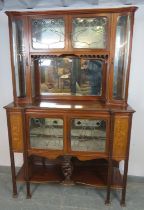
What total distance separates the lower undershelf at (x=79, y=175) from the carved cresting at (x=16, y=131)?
40 centimetres

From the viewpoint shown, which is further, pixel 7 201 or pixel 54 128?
pixel 7 201

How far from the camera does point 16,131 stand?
193 centimetres

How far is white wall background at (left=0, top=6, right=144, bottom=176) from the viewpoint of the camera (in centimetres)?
203

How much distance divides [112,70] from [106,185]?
1.18 metres

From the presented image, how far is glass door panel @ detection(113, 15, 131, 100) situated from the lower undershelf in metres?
0.90

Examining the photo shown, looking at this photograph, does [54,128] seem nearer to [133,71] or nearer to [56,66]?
[56,66]

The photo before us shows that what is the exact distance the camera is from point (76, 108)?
1817mm

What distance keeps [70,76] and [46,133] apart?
681mm

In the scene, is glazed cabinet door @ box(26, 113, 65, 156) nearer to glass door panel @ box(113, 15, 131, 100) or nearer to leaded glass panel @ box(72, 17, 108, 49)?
glass door panel @ box(113, 15, 131, 100)

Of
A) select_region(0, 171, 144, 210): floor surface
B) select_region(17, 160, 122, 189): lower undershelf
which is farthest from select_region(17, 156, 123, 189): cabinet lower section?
select_region(0, 171, 144, 210): floor surface

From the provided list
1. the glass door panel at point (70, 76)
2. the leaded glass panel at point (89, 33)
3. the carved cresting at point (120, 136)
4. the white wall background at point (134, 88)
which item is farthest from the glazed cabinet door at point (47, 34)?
the carved cresting at point (120, 136)

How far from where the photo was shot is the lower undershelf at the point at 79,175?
6.79ft

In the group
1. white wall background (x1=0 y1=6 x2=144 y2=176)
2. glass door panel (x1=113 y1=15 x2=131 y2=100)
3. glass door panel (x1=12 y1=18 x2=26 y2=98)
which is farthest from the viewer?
white wall background (x1=0 y1=6 x2=144 y2=176)

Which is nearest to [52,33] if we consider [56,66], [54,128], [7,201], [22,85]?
[56,66]
